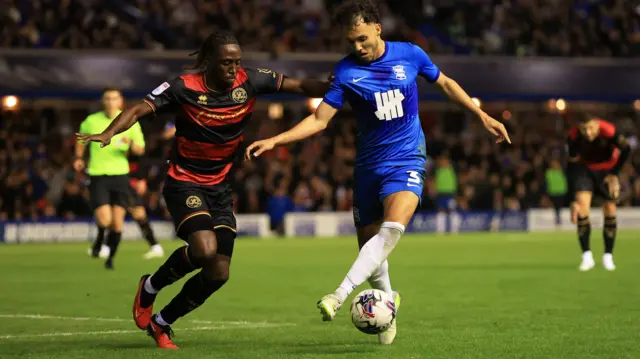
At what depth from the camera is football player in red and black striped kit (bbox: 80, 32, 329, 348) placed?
886 centimetres

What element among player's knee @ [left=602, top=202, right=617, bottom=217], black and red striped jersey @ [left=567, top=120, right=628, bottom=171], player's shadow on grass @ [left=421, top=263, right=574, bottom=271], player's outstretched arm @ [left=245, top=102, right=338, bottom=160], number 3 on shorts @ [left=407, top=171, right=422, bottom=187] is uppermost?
player's outstretched arm @ [left=245, top=102, right=338, bottom=160]

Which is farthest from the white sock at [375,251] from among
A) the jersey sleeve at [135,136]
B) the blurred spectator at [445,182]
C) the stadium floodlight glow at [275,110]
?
the stadium floodlight glow at [275,110]

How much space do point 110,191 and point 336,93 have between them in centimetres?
1000

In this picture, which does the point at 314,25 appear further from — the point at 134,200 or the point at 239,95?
the point at 239,95

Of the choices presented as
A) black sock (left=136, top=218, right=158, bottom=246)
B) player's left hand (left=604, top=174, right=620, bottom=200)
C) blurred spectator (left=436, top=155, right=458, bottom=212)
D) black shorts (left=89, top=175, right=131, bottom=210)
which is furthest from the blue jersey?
blurred spectator (left=436, top=155, right=458, bottom=212)

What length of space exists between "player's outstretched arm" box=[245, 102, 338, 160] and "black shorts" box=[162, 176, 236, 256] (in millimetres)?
896

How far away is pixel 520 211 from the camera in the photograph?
1328 inches

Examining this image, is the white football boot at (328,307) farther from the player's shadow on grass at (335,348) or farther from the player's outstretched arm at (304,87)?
the player's outstretched arm at (304,87)

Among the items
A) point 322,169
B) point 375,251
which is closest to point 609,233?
point 375,251

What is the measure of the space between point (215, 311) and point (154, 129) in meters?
20.7

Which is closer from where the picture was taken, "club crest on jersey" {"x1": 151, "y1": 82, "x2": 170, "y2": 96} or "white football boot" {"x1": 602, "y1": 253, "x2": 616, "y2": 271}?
"club crest on jersey" {"x1": 151, "y1": 82, "x2": 170, "y2": 96}

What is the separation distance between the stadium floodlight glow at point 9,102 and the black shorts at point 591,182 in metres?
17.3

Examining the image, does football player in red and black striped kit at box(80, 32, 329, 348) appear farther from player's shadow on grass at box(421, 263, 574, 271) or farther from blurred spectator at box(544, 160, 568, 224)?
blurred spectator at box(544, 160, 568, 224)

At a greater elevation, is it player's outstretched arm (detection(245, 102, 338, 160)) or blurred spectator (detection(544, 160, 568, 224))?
player's outstretched arm (detection(245, 102, 338, 160))
